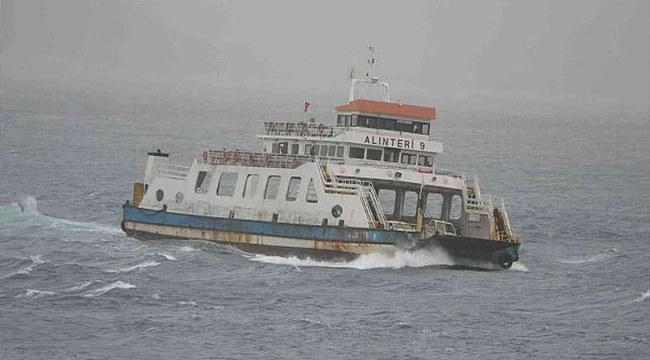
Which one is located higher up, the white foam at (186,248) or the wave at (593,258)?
the wave at (593,258)

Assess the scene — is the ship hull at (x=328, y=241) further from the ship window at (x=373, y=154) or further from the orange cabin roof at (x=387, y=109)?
the orange cabin roof at (x=387, y=109)

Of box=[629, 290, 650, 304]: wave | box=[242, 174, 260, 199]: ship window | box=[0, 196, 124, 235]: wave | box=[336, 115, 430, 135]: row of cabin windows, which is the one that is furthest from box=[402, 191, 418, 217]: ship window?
box=[629, 290, 650, 304]: wave

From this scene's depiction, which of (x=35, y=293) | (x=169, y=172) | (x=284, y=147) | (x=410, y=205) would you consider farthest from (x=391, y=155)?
(x=410, y=205)

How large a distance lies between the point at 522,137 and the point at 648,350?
409 feet

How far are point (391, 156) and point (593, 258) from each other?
1023cm

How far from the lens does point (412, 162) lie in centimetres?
7306

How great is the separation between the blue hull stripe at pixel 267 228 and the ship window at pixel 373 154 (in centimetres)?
531

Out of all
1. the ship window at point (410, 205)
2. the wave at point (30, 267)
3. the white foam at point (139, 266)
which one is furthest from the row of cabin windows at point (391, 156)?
the ship window at point (410, 205)

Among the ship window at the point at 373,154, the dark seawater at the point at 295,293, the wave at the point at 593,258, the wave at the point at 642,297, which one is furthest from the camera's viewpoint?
the wave at the point at 593,258

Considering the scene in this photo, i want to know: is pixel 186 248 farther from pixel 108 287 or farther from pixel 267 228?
pixel 108 287

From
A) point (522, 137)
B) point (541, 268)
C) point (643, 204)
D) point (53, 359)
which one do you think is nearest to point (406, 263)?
point (541, 268)

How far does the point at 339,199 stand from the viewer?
69.1 metres

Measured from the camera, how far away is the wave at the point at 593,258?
242 feet

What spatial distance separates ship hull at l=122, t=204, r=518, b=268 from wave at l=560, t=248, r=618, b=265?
6609 mm
